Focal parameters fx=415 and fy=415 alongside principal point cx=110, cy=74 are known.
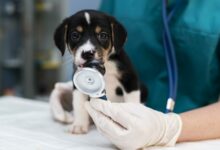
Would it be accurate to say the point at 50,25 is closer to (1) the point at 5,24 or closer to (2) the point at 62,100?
(1) the point at 5,24

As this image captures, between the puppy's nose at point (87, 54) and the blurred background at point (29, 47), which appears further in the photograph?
the blurred background at point (29, 47)

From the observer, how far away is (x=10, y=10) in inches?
113

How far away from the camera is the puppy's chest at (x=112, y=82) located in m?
0.97

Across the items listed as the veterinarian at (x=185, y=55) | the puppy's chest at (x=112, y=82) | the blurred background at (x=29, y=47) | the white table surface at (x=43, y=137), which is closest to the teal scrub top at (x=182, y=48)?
the veterinarian at (x=185, y=55)

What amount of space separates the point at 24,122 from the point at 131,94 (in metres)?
0.27

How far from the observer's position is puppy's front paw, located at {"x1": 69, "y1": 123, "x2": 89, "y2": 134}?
0.91 metres

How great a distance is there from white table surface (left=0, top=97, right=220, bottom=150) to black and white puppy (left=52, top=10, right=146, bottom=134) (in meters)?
0.05

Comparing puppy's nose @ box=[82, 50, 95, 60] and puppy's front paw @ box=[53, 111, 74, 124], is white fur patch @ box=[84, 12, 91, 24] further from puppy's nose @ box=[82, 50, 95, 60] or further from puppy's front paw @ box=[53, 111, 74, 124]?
puppy's front paw @ box=[53, 111, 74, 124]

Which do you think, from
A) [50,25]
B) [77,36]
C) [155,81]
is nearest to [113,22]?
[77,36]

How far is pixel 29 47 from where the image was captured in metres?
2.85

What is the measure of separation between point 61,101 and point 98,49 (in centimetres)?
35

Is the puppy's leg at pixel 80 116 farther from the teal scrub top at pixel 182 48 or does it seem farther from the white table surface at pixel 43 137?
the teal scrub top at pixel 182 48

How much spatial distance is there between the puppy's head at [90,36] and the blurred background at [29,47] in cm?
188

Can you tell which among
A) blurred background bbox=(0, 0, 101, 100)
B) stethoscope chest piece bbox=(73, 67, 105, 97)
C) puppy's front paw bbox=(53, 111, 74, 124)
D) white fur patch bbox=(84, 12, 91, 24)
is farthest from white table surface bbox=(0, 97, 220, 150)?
blurred background bbox=(0, 0, 101, 100)
